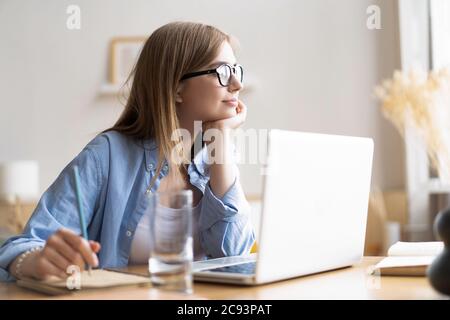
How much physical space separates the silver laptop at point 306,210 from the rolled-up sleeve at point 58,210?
10.9 inches

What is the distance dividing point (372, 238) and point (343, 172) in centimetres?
261

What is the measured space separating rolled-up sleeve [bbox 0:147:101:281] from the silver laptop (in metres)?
0.28

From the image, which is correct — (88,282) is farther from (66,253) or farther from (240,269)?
(240,269)

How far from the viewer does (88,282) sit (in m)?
0.92

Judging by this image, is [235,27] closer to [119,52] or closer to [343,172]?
[119,52]

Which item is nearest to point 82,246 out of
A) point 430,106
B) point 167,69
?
point 167,69

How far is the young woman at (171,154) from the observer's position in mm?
1352

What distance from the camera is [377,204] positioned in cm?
360

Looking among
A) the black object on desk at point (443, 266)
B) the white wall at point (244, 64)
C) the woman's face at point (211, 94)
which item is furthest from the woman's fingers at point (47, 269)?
the white wall at point (244, 64)

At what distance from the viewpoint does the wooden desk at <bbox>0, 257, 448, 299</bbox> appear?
2.83ft

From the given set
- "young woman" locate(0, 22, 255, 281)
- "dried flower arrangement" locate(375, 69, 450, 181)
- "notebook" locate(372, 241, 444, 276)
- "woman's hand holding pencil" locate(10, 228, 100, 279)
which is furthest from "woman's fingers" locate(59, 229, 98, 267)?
"dried flower arrangement" locate(375, 69, 450, 181)

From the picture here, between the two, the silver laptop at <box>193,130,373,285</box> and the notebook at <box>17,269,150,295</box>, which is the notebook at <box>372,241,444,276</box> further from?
the notebook at <box>17,269,150,295</box>

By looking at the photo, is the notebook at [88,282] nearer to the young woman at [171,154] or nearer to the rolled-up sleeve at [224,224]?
the young woman at [171,154]

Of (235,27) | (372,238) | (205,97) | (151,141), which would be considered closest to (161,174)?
(151,141)
